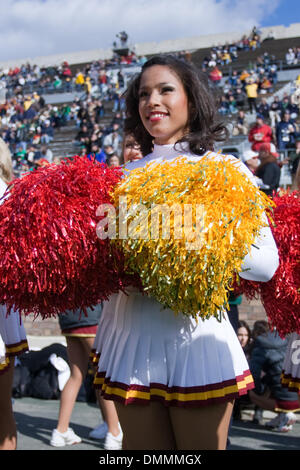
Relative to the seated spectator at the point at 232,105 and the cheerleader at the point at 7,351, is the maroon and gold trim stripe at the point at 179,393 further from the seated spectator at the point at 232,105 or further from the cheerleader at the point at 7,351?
the seated spectator at the point at 232,105

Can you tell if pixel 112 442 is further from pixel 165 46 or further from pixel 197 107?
pixel 165 46

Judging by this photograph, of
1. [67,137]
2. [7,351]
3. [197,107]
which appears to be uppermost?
[67,137]

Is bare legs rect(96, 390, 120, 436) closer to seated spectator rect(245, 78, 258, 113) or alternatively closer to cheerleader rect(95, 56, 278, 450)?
cheerleader rect(95, 56, 278, 450)

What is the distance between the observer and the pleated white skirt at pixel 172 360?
1522 millimetres

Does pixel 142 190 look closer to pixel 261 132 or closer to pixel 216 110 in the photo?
pixel 216 110

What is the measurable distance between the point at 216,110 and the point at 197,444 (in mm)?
992

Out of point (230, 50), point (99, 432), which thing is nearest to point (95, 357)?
point (99, 432)

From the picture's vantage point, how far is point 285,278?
64.8 inches

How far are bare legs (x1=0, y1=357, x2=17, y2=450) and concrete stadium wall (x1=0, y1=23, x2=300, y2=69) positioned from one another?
28.2 meters

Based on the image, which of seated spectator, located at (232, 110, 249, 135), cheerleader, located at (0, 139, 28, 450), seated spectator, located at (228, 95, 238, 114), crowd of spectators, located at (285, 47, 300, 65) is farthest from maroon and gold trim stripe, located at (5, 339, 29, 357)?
crowd of spectators, located at (285, 47, 300, 65)

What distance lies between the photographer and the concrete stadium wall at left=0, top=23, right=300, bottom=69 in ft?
92.7

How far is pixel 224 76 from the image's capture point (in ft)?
73.9

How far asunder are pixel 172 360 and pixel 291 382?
0.79m

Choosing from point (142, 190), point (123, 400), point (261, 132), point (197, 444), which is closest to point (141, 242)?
point (142, 190)
